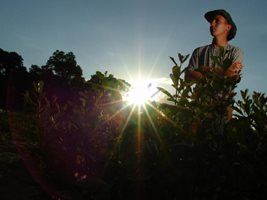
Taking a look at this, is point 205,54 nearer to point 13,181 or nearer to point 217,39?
point 217,39

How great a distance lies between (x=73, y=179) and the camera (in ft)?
6.95

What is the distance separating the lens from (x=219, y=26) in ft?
17.3

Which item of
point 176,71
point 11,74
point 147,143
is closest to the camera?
point 147,143

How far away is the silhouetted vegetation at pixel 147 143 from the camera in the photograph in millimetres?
2027

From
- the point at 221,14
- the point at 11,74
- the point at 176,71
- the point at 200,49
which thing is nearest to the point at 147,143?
the point at 176,71

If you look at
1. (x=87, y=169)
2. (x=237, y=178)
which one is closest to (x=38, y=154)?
(x=87, y=169)

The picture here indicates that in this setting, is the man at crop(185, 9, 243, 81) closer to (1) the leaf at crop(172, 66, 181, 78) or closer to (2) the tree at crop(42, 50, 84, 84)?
(1) the leaf at crop(172, 66, 181, 78)

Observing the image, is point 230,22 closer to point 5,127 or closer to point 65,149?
point 65,149

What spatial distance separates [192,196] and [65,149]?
761 mm

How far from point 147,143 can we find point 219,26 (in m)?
3.59

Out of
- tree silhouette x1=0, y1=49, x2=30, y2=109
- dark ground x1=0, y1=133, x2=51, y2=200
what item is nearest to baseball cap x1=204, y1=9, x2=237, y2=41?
dark ground x1=0, y1=133, x2=51, y2=200

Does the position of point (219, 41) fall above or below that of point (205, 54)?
above

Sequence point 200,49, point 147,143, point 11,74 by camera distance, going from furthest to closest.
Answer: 1. point 11,74
2. point 200,49
3. point 147,143

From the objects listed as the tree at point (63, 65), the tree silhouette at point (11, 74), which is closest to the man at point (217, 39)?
the tree silhouette at point (11, 74)
